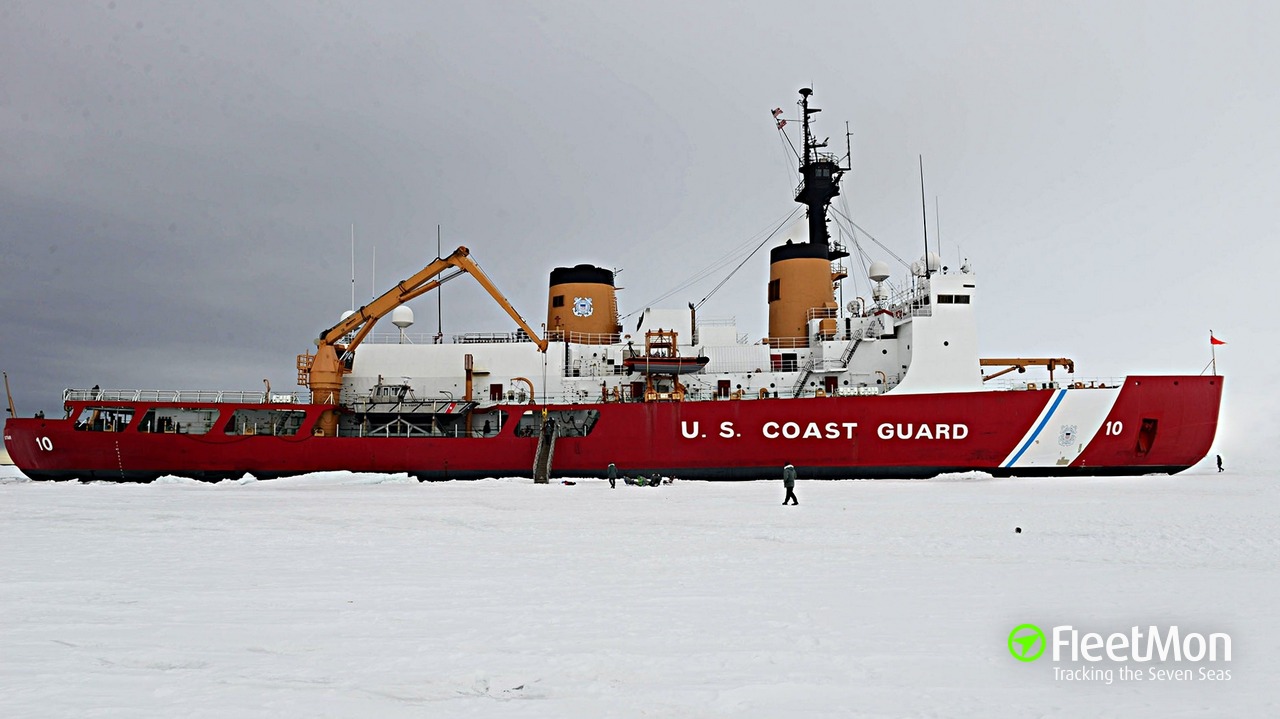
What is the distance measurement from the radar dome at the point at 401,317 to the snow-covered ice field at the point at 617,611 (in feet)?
52.3

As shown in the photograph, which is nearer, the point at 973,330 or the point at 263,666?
the point at 263,666

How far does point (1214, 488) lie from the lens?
19031 mm

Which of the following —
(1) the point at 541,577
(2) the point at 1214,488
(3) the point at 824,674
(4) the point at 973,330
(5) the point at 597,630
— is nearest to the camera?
(3) the point at 824,674

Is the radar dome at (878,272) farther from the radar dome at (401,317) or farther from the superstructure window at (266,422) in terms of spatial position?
the superstructure window at (266,422)

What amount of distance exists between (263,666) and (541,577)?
10.6ft

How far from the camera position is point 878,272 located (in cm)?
2889

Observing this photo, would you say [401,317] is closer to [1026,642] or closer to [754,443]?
[754,443]

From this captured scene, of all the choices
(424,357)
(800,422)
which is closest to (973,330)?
(800,422)

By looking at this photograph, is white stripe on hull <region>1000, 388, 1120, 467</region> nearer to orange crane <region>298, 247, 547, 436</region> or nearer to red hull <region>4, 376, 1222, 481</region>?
red hull <region>4, 376, 1222, 481</region>

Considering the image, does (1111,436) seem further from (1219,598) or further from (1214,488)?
(1219,598)

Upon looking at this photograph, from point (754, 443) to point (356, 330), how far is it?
1485 cm

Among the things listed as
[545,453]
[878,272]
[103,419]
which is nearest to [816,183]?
[878,272]

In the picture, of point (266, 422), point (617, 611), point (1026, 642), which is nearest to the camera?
point (1026, 642)

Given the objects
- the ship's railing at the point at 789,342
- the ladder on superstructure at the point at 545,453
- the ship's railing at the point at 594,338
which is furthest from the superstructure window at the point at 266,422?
the ship's railing at the point at 789,342
